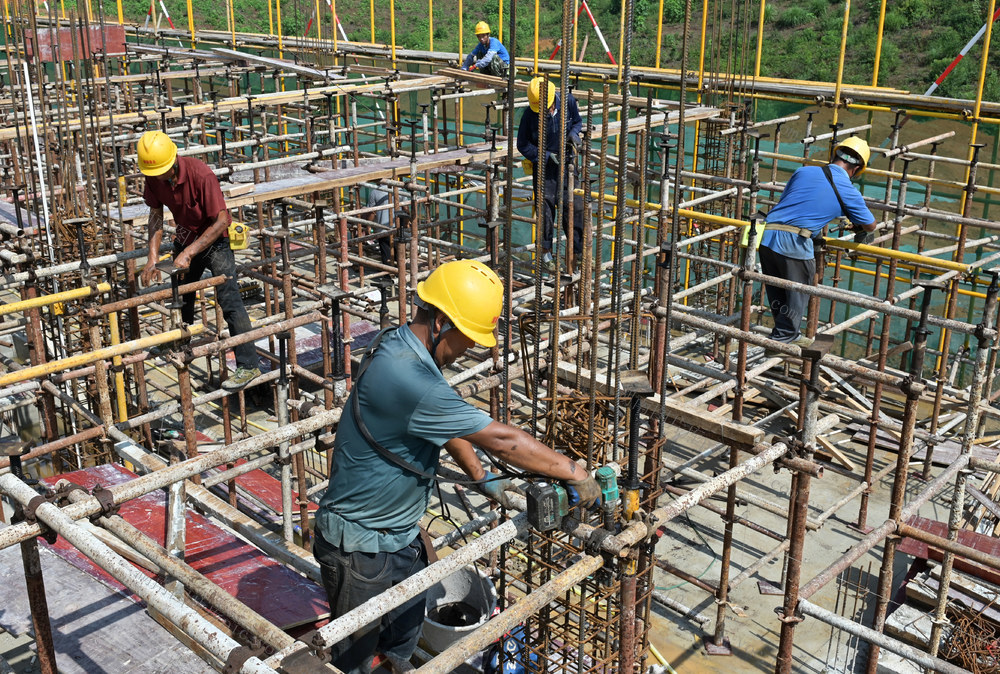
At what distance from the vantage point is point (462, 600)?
741 centimetres

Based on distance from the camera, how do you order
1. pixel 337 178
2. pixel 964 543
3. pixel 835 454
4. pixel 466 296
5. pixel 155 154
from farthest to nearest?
pixel 835 454, pixel 337 178, pixel 964 543, pixel 155 154, pixel 466 296

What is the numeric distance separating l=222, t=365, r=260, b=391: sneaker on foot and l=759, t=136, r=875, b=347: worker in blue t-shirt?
15.5ft

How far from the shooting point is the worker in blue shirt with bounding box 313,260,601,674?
4223 millimetres

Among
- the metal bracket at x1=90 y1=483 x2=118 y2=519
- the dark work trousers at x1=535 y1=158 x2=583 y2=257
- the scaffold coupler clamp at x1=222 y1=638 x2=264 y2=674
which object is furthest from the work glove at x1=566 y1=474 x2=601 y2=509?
the dark work trousers at x1=535 y1=158 x2=583 y2=257

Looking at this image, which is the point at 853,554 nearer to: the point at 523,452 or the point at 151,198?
the point at 523,452

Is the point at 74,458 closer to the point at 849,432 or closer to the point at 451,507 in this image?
the point at 451,507

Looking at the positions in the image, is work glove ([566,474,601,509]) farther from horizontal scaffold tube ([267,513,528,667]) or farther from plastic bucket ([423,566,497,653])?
plastic bucket ([423,566,497,653])

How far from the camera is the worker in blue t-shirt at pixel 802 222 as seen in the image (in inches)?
332

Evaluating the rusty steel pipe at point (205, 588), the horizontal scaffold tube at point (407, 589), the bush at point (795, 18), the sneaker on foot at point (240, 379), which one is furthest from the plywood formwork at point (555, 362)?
the bush at point (795, 18)

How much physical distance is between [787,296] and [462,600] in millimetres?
3782

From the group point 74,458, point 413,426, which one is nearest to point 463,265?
point 413,426

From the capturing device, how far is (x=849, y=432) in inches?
464

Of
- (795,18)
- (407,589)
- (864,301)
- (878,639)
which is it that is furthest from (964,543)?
(795,18)

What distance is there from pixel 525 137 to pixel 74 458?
19.6 feet
